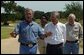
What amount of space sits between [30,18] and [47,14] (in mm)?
2048

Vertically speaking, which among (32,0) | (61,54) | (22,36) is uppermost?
(32,0)

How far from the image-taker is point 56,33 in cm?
841

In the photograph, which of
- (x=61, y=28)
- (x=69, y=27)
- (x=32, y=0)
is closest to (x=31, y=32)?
(x=61, y=28)

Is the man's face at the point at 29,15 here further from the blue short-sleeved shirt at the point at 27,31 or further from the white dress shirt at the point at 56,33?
the white dress shirt at the point at 56,33

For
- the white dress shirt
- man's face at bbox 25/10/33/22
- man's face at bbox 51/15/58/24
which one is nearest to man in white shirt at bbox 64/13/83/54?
the white dress shirt

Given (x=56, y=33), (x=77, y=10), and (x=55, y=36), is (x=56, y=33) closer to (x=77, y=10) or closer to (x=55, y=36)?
(x=55, y=36)

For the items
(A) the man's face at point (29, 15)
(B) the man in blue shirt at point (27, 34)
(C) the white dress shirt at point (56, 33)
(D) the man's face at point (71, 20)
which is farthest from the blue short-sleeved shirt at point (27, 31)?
(D) the man's face at point (71, 20)

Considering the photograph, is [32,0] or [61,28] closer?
[61,28]

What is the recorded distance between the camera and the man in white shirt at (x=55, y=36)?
8.38 metres

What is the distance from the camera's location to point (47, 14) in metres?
9.97

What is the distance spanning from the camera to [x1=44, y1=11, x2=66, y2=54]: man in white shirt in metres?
8.38

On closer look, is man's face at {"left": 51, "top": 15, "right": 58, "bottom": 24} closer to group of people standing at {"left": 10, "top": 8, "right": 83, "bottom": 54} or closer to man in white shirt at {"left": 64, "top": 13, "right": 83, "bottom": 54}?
group of people standing at {"left": 10, "top": 8, "right": 83, "bottom": 54}

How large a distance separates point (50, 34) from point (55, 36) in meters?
0.18

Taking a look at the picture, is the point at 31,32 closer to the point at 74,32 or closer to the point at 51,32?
the point at 51,32
